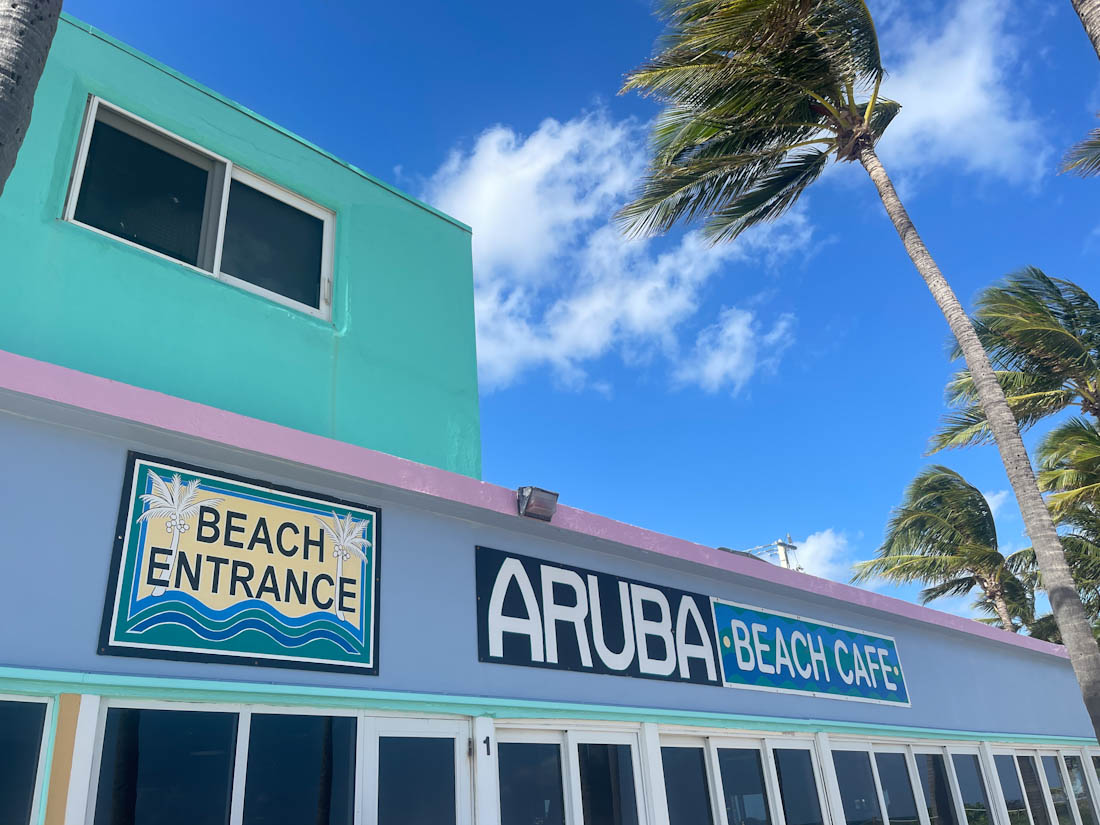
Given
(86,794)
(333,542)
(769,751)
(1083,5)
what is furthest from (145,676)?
(1083,5)

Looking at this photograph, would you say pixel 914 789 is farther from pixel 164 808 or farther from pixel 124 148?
pixel 124 148

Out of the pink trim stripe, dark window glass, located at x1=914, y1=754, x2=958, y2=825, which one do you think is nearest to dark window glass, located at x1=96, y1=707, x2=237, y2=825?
the pink trim stripe

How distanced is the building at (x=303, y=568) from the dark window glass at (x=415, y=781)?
0.02 m

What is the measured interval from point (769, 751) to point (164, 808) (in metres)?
5.50

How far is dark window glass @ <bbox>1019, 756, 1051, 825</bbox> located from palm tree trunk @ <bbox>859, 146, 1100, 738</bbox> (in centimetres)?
351

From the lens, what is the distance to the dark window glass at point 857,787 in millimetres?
8461

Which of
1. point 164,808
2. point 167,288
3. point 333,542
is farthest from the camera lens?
point 167,288

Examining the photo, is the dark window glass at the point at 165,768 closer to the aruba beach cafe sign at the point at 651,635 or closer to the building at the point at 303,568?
the building at the point at 303,568

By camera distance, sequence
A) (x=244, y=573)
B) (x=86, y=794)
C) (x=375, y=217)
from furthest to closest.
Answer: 1. (x=375, y=217)
2. (x=244, y=573)
3. (x=86, y=794)

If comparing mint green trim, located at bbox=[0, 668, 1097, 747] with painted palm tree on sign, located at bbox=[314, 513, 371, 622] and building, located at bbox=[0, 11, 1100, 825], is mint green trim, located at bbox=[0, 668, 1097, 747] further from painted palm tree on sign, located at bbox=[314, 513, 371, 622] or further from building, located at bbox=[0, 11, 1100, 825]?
painted palm tree on sign, located at bbox=[314, 513, 371, 622]

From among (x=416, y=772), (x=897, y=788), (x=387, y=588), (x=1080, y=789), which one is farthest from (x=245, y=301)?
(x=1080, y=789)

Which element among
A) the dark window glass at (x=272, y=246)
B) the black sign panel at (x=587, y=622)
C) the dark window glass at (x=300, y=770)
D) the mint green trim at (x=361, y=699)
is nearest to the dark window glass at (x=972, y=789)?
the mint green trim at (x=361, y=699)

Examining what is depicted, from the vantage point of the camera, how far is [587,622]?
665cm

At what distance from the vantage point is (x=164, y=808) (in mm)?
4133
